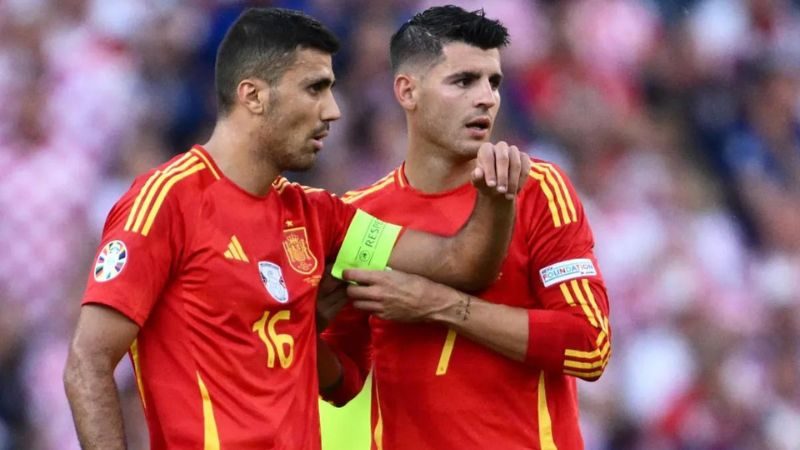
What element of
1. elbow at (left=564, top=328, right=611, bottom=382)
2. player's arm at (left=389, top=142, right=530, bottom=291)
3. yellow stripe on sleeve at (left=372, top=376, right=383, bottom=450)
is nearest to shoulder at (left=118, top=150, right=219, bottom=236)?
player's arm at (left=389, top=142, right=530, bottom=291)

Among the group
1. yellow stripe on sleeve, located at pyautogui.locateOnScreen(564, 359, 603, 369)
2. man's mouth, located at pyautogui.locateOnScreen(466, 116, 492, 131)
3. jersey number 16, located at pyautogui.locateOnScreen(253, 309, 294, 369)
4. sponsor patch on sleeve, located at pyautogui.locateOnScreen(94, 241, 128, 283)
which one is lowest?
yellow stripe on sleeve, located at pyautogui.locateOnScreen(564, 359, 603, 369)

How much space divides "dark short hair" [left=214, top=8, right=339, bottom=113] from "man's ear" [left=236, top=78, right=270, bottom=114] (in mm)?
19

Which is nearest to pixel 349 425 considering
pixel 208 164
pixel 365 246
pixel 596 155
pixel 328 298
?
pixel 328 298

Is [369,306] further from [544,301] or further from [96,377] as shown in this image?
[96,377]

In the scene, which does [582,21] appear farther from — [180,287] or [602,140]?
[180,287]

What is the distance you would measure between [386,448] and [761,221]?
4911 millimetres

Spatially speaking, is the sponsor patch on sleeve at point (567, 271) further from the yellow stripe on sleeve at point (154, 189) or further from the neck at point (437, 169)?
the yellow stripe on sleeve at point (154, 189)

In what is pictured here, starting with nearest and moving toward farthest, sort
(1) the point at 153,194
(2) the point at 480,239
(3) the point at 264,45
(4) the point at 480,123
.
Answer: (1) the point at 153,194 → (3) the point at 264,45 → (2) the point at 480,239 → (4) the point at 480,123

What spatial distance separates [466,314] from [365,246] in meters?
0.41

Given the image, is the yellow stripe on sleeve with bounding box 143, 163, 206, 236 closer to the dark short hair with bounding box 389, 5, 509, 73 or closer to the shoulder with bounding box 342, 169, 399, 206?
the shoulder with bounding box 342, 169, 399, 206

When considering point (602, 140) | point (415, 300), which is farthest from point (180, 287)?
point (602, 140)

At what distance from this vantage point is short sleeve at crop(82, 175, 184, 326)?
13.9 ft

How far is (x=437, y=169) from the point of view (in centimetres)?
537

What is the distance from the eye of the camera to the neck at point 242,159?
4652mm
